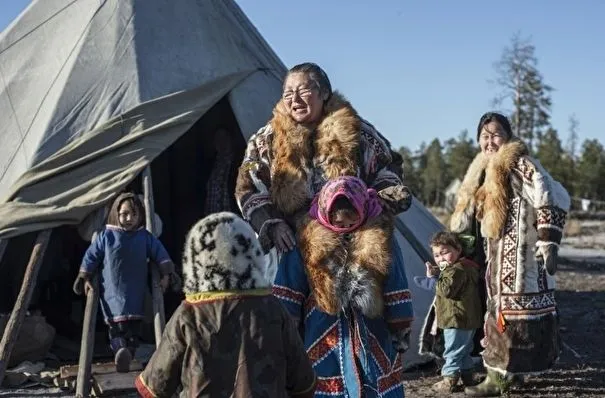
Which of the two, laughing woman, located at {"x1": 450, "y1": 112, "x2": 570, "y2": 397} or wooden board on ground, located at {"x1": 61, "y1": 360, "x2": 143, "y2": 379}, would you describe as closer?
laughing woman, located at {"x1": 450, "y1": 112, "x2": 570, "y2": 397}

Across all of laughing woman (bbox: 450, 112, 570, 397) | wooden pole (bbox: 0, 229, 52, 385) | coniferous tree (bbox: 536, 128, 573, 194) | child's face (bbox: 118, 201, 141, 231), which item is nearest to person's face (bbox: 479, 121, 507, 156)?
laughing woman (bbox: 450, 112, 570, 397)

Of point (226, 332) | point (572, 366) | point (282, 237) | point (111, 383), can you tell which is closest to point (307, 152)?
point (282, 237)

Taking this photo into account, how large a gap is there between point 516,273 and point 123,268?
2.61m

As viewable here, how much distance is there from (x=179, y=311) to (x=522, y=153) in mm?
3019

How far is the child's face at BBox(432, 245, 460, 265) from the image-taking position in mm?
5359

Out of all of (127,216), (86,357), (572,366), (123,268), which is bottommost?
(572,366)

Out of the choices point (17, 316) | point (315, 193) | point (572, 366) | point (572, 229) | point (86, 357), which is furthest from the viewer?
point (572, 229)

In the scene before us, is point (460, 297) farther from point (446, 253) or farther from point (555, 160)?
point (555, 160)

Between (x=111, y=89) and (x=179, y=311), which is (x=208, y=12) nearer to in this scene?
(x=111, y=89)

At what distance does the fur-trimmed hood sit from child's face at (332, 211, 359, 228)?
84 centimetres

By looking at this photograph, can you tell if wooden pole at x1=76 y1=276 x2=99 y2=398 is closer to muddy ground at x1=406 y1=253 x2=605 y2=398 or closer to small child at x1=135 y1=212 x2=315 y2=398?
muddy ground at x1=406 y1=253 x2=605 y2=398

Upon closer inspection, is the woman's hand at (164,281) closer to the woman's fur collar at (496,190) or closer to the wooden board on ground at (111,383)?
the wooden board on ground at (111,383)

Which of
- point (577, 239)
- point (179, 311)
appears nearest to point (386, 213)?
point (179, 311)

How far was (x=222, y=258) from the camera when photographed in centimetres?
278
